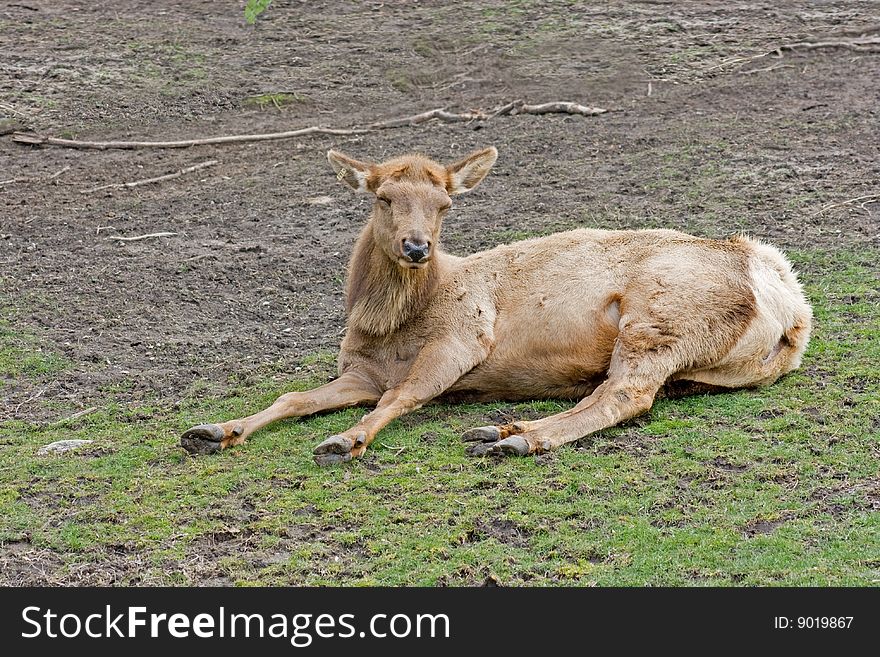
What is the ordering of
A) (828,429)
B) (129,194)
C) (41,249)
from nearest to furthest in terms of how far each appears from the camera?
1. (828,429)
2. (41,249)
3. (129,194)

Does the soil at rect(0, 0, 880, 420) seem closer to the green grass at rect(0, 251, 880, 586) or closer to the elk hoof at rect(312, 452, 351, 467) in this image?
the green grass at rect(0, 251, 880, 586)

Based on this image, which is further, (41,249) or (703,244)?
(41,249)

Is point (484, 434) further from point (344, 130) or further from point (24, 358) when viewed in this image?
point (344, 130)

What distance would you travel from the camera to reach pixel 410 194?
737cm

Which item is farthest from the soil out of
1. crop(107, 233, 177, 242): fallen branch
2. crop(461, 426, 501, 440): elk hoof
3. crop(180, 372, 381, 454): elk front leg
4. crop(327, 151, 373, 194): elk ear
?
crop(461, 426, 501, 440): elk hoof

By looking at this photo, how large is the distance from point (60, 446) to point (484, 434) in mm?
2637

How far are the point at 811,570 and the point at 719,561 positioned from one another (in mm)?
402

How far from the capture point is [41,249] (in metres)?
10.8

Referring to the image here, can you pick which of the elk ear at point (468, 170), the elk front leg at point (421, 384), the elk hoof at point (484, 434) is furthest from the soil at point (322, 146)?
the elk hoof at point (484, 434)

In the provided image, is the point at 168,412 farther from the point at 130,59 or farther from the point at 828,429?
the point at 130,59

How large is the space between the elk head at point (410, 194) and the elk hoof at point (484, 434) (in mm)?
1158

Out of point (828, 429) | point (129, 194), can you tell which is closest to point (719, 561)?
point (828, 429)

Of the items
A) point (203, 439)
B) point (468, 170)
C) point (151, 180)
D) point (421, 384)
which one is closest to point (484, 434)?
point (421, 384)

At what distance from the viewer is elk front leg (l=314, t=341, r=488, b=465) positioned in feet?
22.4
